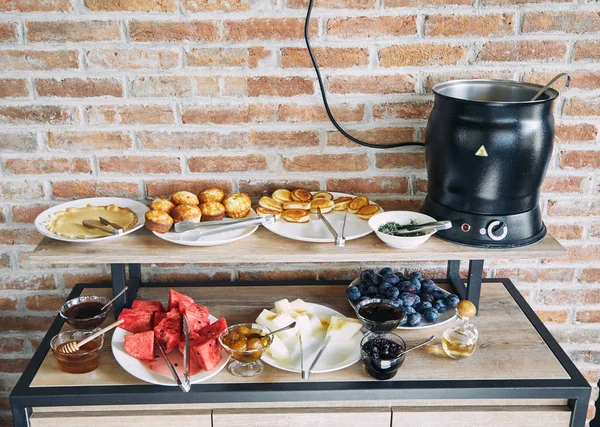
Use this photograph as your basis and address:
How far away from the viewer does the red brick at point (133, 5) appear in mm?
1497

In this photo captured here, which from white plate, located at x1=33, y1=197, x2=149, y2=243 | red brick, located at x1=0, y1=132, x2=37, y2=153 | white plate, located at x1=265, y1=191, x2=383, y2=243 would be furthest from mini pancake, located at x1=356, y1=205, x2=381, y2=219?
red brick, located at x1=0, y1=132, x2=37, y2=153

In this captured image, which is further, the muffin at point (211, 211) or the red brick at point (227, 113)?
the red brick at point (227, 113)

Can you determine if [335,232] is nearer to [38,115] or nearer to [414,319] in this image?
[414,319]

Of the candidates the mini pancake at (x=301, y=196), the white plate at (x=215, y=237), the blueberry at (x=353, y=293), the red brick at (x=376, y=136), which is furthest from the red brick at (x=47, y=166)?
the blueberry at (x=353, y=293)

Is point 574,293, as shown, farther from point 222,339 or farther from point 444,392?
point 222,339

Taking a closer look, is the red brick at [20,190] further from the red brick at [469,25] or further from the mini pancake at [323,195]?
the red brick at [469,25]

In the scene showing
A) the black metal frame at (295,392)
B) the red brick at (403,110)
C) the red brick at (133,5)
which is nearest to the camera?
the black metal frame at (295,392)

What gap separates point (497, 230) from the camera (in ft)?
4.52

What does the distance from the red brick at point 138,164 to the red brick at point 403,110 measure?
559 mm

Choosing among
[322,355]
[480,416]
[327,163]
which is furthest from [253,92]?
[480,416]

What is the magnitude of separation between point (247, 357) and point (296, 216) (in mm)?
377

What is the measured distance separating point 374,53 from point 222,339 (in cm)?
81

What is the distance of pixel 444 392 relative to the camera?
4.26ft

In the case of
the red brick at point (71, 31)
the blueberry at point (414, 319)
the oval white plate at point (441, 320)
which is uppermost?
the red brick at point (71, 31)
